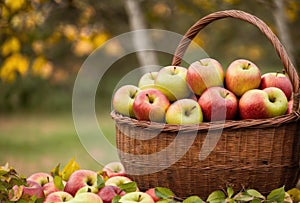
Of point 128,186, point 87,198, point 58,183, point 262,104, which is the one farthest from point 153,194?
point 262,104

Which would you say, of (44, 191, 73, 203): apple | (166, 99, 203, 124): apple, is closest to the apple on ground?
(44, 191, 73, 203): apple

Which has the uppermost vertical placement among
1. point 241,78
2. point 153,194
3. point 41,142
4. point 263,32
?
point 263,32

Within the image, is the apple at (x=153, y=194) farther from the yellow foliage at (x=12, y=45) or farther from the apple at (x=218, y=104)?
the yellow foliage at (x=12, y=45)

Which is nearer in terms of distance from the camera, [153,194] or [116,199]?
[116,199]

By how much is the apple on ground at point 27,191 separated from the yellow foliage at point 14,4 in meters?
1.30

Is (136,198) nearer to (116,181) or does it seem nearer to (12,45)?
(116,181)

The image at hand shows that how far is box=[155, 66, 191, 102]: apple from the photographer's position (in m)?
1.94

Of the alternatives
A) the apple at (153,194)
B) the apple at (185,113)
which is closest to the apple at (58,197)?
the apple at (153,194)

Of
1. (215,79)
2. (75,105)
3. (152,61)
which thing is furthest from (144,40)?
(215,79)

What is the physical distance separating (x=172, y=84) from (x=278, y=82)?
0.37 metres

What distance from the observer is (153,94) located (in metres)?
1.91

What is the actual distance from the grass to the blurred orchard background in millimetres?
10

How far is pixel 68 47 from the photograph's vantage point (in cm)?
910

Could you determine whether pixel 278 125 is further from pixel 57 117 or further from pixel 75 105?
pixel 57 117
